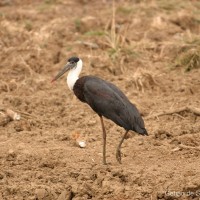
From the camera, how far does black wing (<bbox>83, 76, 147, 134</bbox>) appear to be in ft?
21.0

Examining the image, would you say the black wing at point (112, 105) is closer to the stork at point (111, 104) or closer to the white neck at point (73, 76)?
the stork at point (111, 104)

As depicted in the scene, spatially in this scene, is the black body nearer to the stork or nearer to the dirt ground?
the stork

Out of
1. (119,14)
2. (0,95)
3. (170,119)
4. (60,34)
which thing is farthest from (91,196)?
(119,14)

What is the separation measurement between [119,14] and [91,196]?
6.35m

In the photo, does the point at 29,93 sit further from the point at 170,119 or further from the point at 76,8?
the point at 76,8

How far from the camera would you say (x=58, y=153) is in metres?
6.79

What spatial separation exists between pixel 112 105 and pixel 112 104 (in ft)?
0.04

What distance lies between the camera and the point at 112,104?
6484mm

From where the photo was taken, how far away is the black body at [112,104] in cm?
640

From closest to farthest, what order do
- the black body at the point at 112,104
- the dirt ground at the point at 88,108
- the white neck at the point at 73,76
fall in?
the dirt ground at the point at 88,108 < the black body at the point at 112,104 < the white neck at the point at 73,76

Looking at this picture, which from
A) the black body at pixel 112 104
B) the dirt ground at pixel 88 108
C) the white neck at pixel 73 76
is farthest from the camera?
the white neck at pixel 73 76

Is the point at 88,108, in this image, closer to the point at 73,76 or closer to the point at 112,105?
the point at 73,76

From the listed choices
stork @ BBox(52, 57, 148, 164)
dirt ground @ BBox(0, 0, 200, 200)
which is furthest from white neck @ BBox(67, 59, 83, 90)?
dirt ground @ BBox(0, 0, 200, 200)

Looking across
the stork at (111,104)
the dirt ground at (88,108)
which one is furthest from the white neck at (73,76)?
the dirt ground at (88,108)
